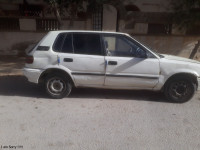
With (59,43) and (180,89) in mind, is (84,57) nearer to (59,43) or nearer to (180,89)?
(59,43)

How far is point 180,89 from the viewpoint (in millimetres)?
5066

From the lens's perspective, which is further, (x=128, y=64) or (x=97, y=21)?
(x=97, y=21)

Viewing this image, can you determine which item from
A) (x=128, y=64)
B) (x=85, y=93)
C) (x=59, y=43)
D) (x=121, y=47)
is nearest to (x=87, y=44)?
(x=59, y=43)

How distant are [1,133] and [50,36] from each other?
2453mm

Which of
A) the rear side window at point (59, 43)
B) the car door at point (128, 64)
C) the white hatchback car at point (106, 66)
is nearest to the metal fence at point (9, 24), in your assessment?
the white hatchback car at point (106, 66)

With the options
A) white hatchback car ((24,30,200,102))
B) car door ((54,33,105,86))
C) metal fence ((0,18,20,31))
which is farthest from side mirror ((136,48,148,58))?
metal fence ((0,18,20,31))

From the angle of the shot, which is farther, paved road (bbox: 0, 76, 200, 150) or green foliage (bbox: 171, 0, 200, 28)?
green foliage (bbox: 171, 0, 200, 28)

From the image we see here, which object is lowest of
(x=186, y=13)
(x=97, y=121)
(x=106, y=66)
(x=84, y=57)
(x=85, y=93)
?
(x=85, y=93)

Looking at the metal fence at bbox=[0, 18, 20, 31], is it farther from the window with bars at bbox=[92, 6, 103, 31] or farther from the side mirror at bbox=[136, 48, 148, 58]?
the side mirror at bbox=[136, 48, 148, 58]

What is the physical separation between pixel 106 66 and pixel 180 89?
1813 mm

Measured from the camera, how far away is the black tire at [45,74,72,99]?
201 inches

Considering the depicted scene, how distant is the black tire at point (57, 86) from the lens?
16.7ft

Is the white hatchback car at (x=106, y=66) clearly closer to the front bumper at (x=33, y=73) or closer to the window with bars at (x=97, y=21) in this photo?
the front bumper at (x=33, y=73)

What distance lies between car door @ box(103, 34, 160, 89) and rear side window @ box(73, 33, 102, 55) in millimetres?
190
